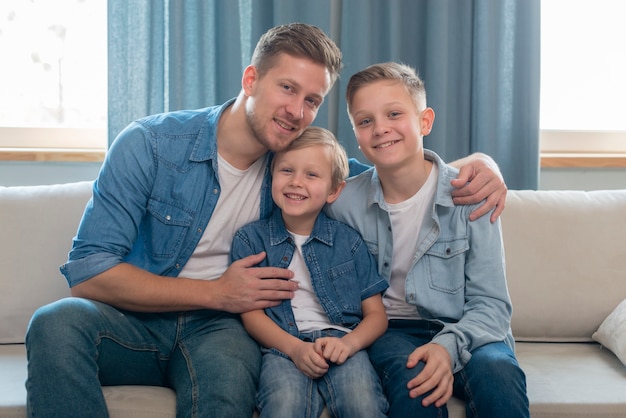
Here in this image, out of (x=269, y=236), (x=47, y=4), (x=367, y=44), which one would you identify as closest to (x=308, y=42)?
(x=269, y=236)

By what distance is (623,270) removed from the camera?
226 cm

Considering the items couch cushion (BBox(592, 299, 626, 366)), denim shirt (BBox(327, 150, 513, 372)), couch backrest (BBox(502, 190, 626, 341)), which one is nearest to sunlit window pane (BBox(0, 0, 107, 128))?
denim shirt (BBox(327, 150, 513, 372))

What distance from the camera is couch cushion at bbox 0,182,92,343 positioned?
84.7 inches

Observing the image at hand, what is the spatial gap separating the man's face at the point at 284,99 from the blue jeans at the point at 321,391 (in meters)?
0.54

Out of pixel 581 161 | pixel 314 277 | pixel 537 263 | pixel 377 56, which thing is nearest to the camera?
pixel 314 277

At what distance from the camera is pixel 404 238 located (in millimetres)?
1963

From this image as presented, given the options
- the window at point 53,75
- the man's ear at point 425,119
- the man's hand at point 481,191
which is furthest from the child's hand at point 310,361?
the window at point 53,75

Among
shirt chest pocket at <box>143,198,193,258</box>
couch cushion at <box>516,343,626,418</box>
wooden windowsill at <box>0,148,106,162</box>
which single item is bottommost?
couch cushion at <box>516,343,626,418</box>

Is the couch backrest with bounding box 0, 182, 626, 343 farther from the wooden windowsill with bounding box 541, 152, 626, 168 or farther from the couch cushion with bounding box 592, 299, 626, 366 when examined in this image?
the wooden windowsill with bounding box 541, 152, 626, 168

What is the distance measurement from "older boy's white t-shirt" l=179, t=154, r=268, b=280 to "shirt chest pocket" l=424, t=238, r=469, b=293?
0.47m

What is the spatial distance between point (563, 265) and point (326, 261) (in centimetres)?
79

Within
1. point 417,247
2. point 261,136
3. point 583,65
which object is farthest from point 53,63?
point 583,65

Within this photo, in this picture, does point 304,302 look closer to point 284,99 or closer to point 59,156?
point 284,99

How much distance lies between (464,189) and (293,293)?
498mm
